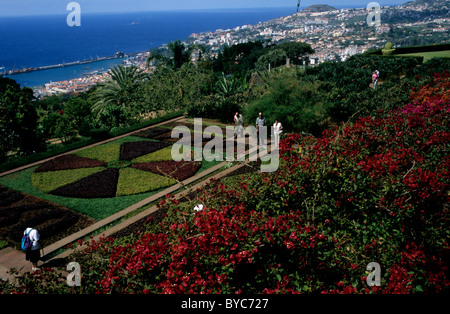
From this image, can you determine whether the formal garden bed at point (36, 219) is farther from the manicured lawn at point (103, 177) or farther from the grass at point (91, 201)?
the manicured lawn at point (103, 177)

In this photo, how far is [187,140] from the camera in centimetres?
1541

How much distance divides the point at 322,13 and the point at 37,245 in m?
84.3

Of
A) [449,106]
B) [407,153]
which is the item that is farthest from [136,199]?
[449,106]

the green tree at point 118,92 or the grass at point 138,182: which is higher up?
the green tree at point 118,92

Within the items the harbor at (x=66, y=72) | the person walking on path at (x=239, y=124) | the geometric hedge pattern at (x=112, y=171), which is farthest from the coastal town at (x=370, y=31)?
the harbor at (x=66, y=72)

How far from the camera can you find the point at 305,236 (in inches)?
177

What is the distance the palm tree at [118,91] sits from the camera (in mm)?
23594

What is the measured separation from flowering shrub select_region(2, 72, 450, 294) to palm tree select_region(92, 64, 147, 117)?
61.0 feet

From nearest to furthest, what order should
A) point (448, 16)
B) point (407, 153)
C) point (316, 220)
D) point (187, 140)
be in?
point (316, 220), point (407, 153), point (187, 140), point (448, 16)

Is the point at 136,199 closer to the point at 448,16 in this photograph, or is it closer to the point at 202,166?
the point at 202,166

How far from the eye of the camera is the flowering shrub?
417 centimetres

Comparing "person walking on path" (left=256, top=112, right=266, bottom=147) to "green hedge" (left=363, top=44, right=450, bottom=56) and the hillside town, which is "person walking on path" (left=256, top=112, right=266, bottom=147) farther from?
the hillside town

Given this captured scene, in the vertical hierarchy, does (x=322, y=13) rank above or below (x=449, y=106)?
above

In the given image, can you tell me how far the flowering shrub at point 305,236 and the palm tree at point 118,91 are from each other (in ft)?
61.0
